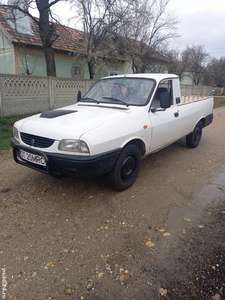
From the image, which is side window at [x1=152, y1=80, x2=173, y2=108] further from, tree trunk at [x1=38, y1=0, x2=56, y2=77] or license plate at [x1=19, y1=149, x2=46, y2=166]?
tree trunk at [x1=38, y1=0, x2=56, y2=77]

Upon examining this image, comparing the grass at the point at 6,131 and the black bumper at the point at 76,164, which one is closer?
the black bumper at the point at 76,164

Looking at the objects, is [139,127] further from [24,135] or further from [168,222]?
[24,135]

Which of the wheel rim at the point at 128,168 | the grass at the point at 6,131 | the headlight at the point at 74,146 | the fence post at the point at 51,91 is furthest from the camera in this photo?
the fence post at the point at 51,91

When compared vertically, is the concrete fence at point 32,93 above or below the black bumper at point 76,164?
above

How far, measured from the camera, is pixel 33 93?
9.69m

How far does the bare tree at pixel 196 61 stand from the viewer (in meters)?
37.0

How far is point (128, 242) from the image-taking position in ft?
8.37

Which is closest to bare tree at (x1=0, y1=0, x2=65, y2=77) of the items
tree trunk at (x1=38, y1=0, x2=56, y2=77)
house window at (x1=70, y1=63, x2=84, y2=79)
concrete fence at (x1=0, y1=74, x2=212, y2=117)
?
tree trunk at (x1=38, y1=0, x2=56, y2=77)

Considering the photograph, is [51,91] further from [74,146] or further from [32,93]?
[74,146]

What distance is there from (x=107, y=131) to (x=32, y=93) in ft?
25.3

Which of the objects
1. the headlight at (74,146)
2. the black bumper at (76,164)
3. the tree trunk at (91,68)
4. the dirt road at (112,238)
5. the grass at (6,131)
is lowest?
the dirt road at (112,238)

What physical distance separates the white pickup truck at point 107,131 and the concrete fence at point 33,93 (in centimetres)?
412

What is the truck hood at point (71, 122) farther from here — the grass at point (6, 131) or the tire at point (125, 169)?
the grass at point (6, 131)

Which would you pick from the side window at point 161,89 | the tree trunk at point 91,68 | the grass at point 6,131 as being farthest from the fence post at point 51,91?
the side window at point 161,89
